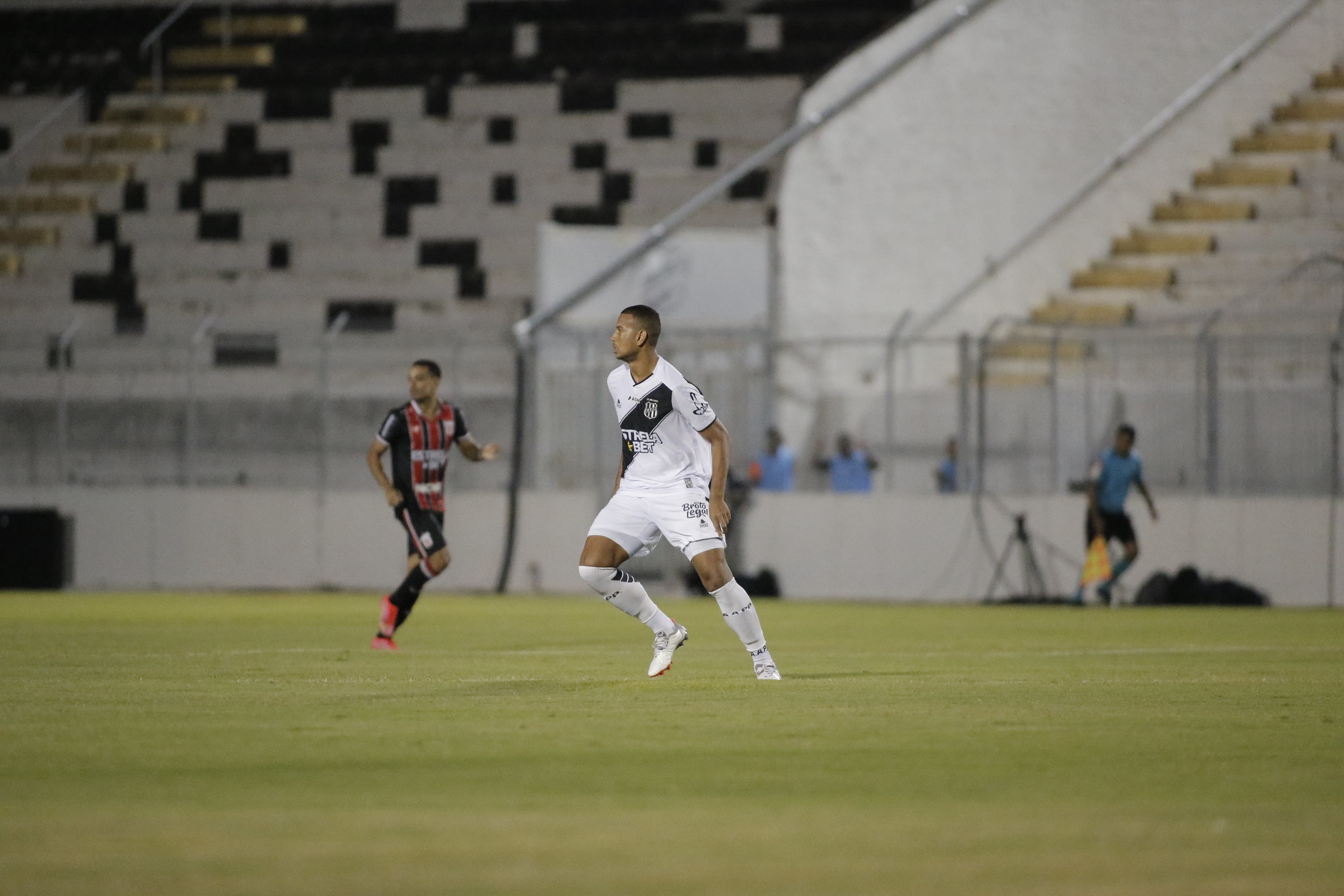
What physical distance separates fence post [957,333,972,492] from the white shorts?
41.7 feet

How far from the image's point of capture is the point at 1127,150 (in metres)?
28.6

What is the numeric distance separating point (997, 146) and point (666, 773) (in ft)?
74.4

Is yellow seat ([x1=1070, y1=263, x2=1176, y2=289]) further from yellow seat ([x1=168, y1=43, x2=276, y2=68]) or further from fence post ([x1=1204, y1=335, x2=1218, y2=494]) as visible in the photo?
yellow seat ([x1=168, y1=43, x2=276, y2=68])

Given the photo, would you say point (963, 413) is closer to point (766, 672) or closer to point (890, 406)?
point (890, 406)

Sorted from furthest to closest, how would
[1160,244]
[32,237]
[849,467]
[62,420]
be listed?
[32,237], [1160,244], [62,420], [849,467]

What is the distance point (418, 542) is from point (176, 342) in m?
9.93

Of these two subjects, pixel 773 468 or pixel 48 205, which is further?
pixel 48 205

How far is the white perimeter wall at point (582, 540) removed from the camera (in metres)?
22.6

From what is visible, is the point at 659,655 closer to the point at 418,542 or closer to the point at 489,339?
the point at 418,542

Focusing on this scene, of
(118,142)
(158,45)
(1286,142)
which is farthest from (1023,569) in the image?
(158,45)

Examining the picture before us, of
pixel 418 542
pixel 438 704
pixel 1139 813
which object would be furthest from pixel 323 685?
pixel 1139 813

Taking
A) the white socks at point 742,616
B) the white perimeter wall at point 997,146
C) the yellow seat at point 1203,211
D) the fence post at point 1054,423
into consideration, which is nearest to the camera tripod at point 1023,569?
the fence post at point 1054,423

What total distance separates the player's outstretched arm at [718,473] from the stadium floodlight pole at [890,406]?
40.7ft

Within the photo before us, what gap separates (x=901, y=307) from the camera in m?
28.1
